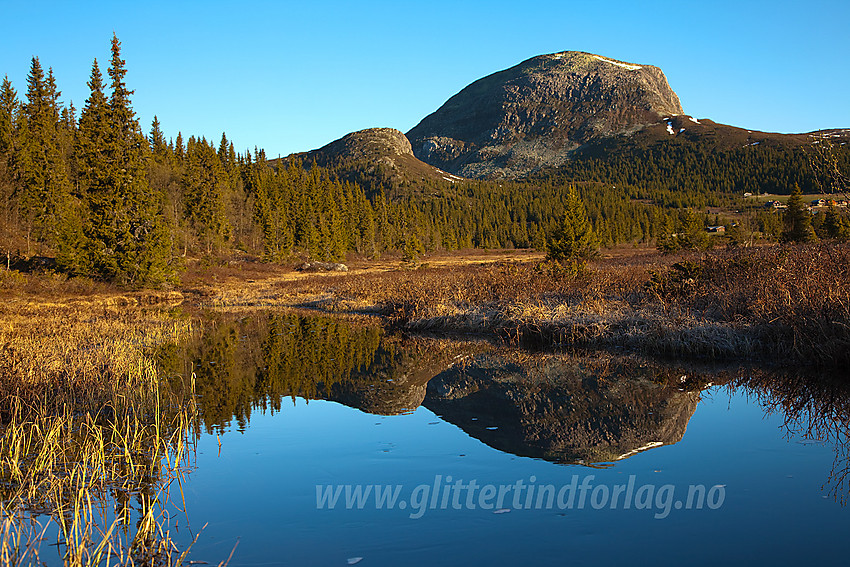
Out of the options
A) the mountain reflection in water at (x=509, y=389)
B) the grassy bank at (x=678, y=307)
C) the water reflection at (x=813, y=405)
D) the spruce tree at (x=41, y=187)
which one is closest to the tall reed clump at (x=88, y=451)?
the mountain reflection in water at (x=509, y=389)

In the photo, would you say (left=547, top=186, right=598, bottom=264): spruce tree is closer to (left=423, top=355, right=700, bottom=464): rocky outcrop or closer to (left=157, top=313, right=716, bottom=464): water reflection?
(left=157, top=313, right=716, bottom=464): water reflection

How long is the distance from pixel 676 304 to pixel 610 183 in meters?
196

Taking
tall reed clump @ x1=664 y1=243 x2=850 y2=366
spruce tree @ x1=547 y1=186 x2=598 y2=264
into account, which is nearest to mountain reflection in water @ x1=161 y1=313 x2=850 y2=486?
tall reed clump @ x1=664 y1=243 x2=850 y2=366

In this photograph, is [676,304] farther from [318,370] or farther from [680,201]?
[680,201]

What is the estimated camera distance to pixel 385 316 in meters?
24.6

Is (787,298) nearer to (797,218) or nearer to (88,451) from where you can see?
(88,451)

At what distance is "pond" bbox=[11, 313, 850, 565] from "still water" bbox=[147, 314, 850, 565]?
0.03 m

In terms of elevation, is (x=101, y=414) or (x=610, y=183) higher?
(x=610, y=183)

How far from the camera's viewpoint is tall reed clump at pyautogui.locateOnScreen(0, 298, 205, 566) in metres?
4.84

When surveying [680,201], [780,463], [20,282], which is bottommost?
[780,463]

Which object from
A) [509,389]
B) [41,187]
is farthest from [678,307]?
[41,187]

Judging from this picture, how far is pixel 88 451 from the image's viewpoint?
22.4ft

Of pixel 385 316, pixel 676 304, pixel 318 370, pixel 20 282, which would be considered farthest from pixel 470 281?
pixel 20 282

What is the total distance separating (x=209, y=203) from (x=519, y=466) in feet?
220
